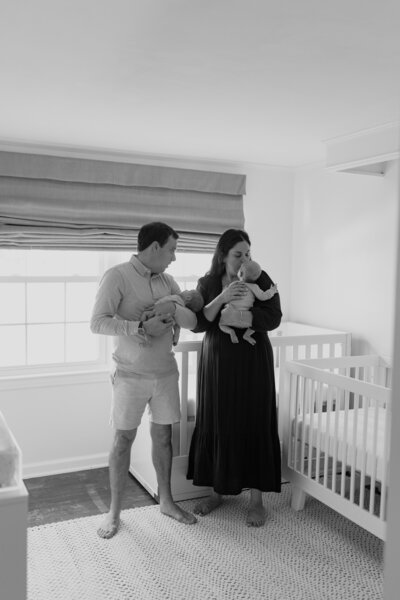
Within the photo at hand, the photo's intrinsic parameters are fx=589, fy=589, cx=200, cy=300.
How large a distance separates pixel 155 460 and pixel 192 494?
45cm

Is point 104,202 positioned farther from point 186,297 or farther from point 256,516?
point 256,516

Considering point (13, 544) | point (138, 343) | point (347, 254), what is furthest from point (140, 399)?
point (347, 254)

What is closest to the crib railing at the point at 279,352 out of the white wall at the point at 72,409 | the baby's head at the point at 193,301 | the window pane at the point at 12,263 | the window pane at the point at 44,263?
the baby's head at the point at 193,301

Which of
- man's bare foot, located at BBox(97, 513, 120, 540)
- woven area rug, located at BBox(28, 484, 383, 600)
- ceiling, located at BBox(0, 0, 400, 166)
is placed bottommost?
woven area rug, located at BBox(28, 484, 383, 600)

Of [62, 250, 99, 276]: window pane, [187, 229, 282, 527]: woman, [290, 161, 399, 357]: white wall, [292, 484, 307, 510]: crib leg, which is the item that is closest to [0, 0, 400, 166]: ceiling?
[290, 161, 399, 357]: white wall

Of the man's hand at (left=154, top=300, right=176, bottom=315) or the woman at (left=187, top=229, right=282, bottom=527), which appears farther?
the woman at (left=187, top=229, right=282, bottom=527)

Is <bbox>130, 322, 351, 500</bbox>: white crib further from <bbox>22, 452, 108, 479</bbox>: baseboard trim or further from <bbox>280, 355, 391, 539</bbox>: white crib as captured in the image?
<bbox>22, 452, 108, 479</bbox>: baseboard trim

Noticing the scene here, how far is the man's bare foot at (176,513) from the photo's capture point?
287cm

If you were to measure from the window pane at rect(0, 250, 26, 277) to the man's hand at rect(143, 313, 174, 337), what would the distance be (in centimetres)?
155

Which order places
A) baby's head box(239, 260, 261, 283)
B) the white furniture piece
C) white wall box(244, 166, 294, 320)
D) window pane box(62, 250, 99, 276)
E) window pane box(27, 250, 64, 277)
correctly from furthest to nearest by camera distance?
white wall box(244, 166, 294, 320) → window pane box(62, 250, 99, 276) → window pane box(27, 250, 64, 277) → baby's head box(239, 260, 261, 283) → the white furniture piece

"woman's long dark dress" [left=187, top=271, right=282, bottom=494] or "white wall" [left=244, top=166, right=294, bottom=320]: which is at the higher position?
"white wall" [left=244, top=166, right=294, bottom=320]

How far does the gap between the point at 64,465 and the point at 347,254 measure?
2328mm

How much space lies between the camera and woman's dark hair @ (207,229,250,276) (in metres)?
2.79

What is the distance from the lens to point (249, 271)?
276 centimetres
